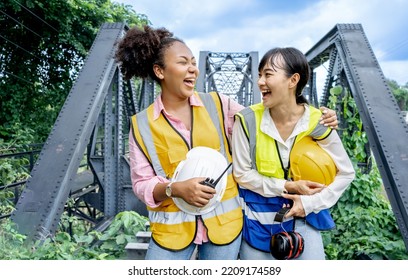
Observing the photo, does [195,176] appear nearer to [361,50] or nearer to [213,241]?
[213,241]

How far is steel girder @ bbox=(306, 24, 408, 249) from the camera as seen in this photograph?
3.19m

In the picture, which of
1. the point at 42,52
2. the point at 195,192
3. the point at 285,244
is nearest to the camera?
the point at 195,192

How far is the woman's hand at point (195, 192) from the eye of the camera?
1594 millimetres

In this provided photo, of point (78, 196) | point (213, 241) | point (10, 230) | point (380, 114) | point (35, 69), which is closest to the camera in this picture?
point (213, 241)

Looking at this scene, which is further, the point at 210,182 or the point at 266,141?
the point at 266,141

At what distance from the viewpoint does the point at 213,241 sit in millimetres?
1802

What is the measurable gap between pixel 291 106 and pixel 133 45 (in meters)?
0.82

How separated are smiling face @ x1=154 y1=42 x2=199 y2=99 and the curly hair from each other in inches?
1.3

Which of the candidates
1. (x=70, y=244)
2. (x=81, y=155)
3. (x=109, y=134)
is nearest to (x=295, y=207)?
(x=70, y=244)

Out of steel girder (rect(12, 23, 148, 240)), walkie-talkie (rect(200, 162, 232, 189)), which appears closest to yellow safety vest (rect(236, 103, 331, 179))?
walkie-talkie (rect(200, 162, 232, 189))

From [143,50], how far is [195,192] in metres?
0.76

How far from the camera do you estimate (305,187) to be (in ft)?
5.81

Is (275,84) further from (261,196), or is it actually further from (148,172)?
(148,172)

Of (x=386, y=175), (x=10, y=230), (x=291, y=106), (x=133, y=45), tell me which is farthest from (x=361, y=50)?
(x=10, y=230)
